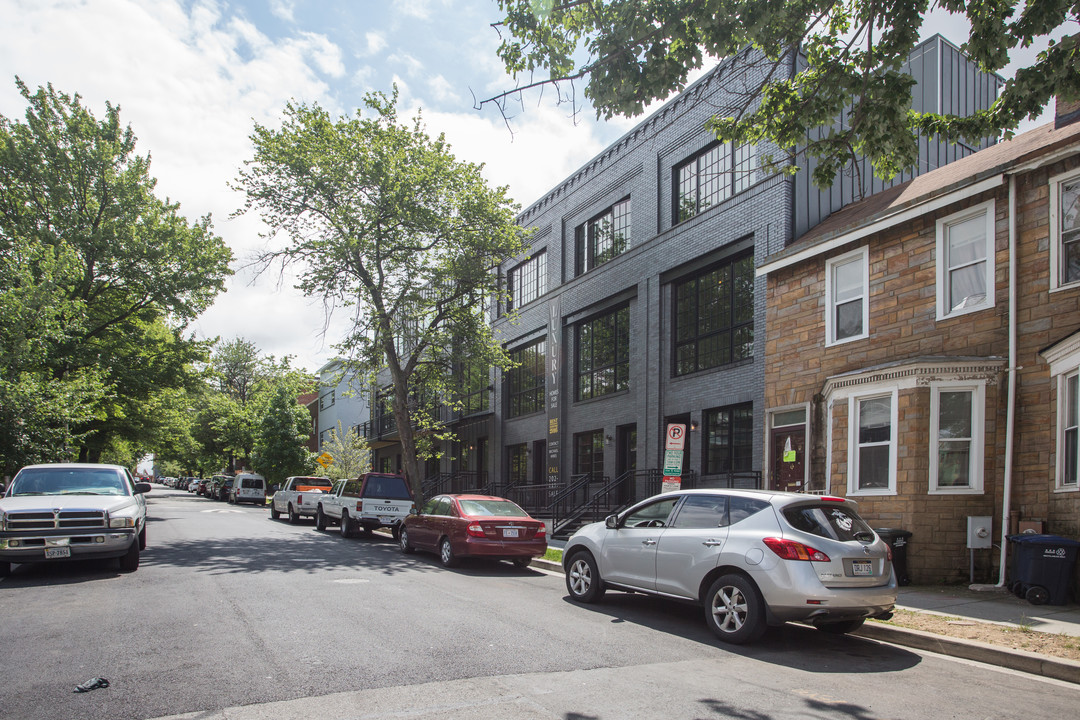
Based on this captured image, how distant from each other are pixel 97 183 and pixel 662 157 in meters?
20.7

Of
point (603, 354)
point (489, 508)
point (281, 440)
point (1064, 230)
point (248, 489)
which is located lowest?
point (248, 489)

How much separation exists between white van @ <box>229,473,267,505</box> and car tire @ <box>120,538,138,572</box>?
119 ft

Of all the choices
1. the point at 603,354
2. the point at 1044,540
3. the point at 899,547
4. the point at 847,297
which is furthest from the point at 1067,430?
the point at 603,354

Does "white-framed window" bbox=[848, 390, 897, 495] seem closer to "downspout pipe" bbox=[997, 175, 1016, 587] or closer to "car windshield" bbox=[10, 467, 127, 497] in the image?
"downspout pipe" bbox=[997, 175, 1016, 587]

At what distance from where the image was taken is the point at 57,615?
26.5 ft

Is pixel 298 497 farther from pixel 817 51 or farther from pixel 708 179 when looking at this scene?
pixel 817 51

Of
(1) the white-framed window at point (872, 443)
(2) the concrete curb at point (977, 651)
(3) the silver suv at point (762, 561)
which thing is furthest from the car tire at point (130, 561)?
(1) the white-framed window at point (872, 443)

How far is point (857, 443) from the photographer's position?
13078 mm

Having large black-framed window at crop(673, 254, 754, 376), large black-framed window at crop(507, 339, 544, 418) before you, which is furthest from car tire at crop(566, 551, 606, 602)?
large black-framed window at crop(507, 339, 544, 418)

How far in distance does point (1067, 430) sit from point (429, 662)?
9.37 m

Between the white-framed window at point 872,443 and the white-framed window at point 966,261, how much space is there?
1.79 meters

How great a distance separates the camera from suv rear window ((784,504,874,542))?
7.69 meters

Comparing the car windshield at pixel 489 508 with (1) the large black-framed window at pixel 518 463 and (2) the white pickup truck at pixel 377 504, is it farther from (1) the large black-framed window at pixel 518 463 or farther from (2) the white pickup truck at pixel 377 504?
(1) the large black-framed window at pixel 518 463

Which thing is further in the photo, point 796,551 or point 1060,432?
point 1060,432
